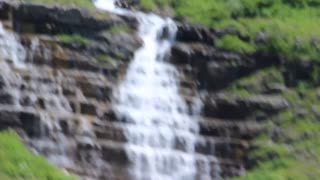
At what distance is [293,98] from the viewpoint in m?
26.3

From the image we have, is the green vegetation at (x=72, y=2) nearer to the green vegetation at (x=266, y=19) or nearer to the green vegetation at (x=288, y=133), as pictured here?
the green vegetation at (x=266, y=19)

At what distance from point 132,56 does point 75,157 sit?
373 cm

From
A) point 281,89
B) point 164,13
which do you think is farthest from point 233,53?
point 164,13

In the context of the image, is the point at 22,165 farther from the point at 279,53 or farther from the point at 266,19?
the point at 266,19

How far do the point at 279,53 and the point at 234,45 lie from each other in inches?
48.4

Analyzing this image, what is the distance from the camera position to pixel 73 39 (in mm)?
26547

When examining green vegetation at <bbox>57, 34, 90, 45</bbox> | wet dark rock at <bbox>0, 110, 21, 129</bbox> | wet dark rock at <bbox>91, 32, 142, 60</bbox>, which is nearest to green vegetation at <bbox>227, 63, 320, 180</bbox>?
wet dark rock at <bbox>91, 32, 142, 60</bbox>

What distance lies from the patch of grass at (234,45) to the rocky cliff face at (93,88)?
0.20 metres

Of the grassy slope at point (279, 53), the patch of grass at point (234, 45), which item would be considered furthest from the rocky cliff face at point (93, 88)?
the grassy slope at point (279, 53)

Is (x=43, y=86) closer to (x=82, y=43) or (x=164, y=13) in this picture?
(x=82, y=43)

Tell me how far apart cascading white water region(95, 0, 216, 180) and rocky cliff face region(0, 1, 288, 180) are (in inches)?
9.4

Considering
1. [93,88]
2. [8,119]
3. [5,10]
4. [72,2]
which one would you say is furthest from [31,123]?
[72,2]

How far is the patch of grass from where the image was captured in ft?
89.2

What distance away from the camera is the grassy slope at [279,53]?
80.4ft
